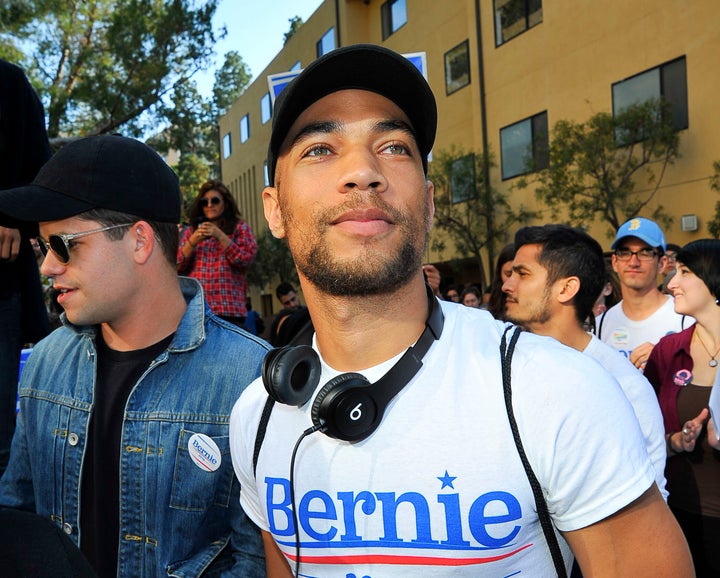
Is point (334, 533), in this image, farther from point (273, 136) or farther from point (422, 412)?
point (273, 136)

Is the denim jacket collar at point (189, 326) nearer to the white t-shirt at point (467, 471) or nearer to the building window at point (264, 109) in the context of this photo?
the white t-shirt at point (467, 471)

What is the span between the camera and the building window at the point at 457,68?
73.5 ft

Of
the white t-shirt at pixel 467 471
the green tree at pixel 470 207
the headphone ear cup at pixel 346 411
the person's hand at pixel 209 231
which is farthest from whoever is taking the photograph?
the green tree at pixel 470 207

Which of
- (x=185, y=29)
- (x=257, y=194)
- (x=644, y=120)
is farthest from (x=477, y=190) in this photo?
(x=257, y=194)

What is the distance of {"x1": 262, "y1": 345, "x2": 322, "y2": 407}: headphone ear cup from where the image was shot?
5.93 feet

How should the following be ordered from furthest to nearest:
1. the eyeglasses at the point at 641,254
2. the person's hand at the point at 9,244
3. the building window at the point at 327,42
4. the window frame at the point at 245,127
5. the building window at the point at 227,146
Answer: the building window at the point at 227,146
the window frame at the point at 245,127
the building window at the point at 327,42
the eyeglasses at the point at 641,254
the person's hand at the point at 9,244

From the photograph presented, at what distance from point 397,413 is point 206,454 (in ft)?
2.78

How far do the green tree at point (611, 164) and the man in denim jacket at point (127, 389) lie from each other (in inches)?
592

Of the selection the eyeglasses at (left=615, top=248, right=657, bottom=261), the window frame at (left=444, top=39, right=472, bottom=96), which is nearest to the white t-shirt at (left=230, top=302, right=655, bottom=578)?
the eyeglasses at (left=615, top=248, right=657, bottom=261)

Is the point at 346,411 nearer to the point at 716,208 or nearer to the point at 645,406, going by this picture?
the point at 645,406

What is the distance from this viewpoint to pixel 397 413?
1741 millimetres

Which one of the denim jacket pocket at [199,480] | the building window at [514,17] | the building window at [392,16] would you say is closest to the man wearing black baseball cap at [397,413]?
the denim jacket pocket at [199,480]

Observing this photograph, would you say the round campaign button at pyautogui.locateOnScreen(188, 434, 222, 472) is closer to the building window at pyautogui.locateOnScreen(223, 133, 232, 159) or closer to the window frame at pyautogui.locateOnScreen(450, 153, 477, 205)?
the window frame at pyautogui.locateOnScreen(450, 153, 477, 205)

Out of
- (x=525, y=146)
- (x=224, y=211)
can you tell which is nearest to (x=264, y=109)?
(x=525, y=146)
